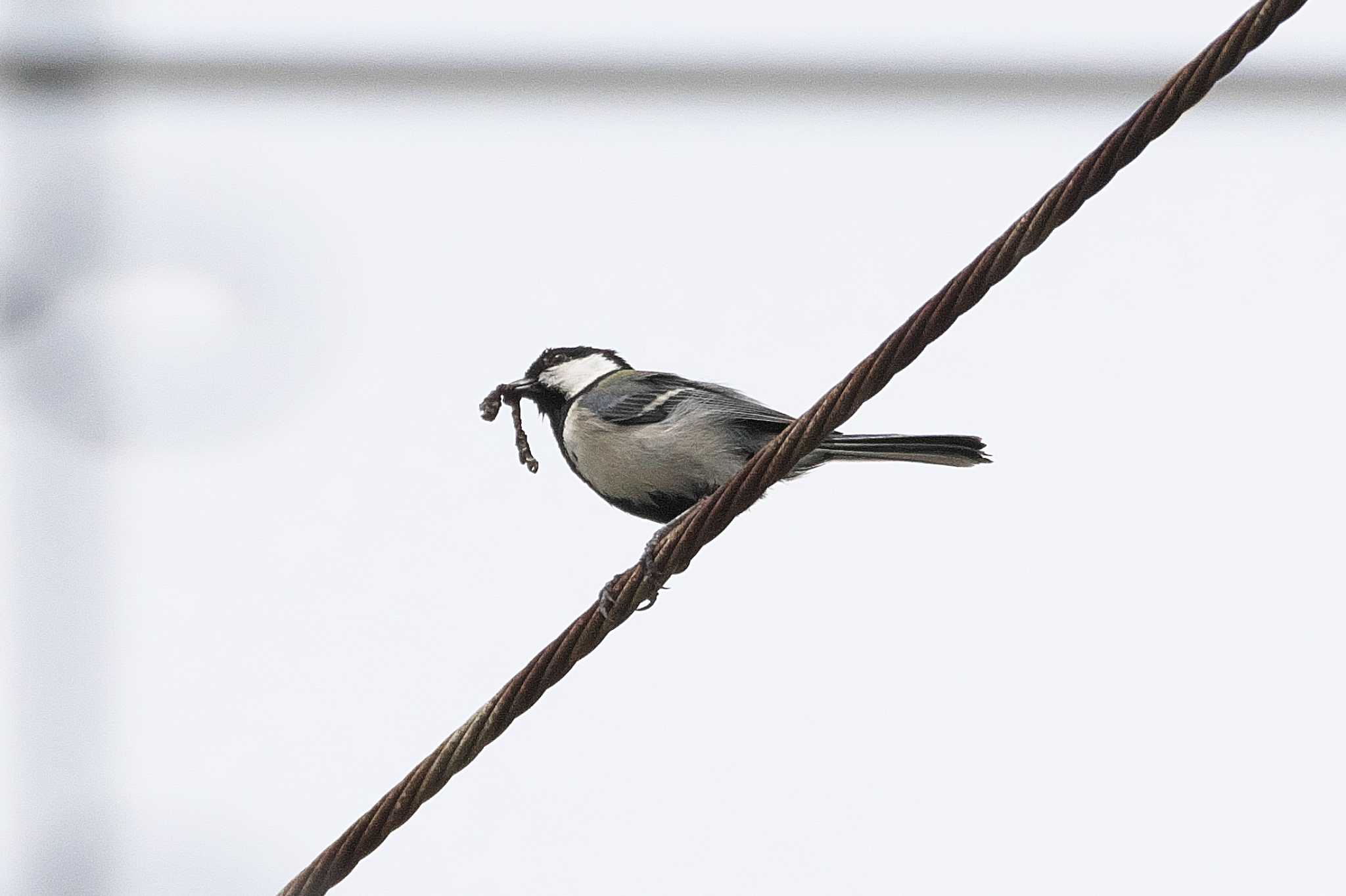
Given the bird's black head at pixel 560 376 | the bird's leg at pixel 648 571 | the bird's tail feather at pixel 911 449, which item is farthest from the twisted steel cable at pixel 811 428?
the bird's black head at pixel 560 376

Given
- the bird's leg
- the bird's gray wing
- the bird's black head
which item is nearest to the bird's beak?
the bird's black head

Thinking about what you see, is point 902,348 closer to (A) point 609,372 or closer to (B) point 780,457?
(B) point 780,457

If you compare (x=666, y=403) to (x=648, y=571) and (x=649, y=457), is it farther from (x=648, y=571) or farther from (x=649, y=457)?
(x=648, y=571)

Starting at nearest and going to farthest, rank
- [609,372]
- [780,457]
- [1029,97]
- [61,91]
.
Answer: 1. [780,457]
2. [61,91]
3. [609,372]
4. [1029,97]

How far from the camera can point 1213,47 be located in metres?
2.19

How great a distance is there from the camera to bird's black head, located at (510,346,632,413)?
4594mm

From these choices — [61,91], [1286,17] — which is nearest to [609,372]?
[61,91]

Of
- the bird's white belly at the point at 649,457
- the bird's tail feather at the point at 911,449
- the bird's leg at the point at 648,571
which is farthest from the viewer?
the bird's white belly at the point at 649,457

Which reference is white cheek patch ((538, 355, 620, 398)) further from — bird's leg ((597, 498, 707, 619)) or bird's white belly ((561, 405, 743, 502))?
bird's leg ((597, 498, 707, 619))

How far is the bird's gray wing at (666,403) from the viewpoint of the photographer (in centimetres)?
407

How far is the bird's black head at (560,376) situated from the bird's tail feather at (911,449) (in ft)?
3.35

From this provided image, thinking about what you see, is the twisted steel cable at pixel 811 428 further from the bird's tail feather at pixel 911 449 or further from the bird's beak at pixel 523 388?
the bird's beak at pixel 523 388

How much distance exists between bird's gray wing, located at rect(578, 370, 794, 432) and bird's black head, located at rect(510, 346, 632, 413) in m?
0.23

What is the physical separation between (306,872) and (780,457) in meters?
1.06
